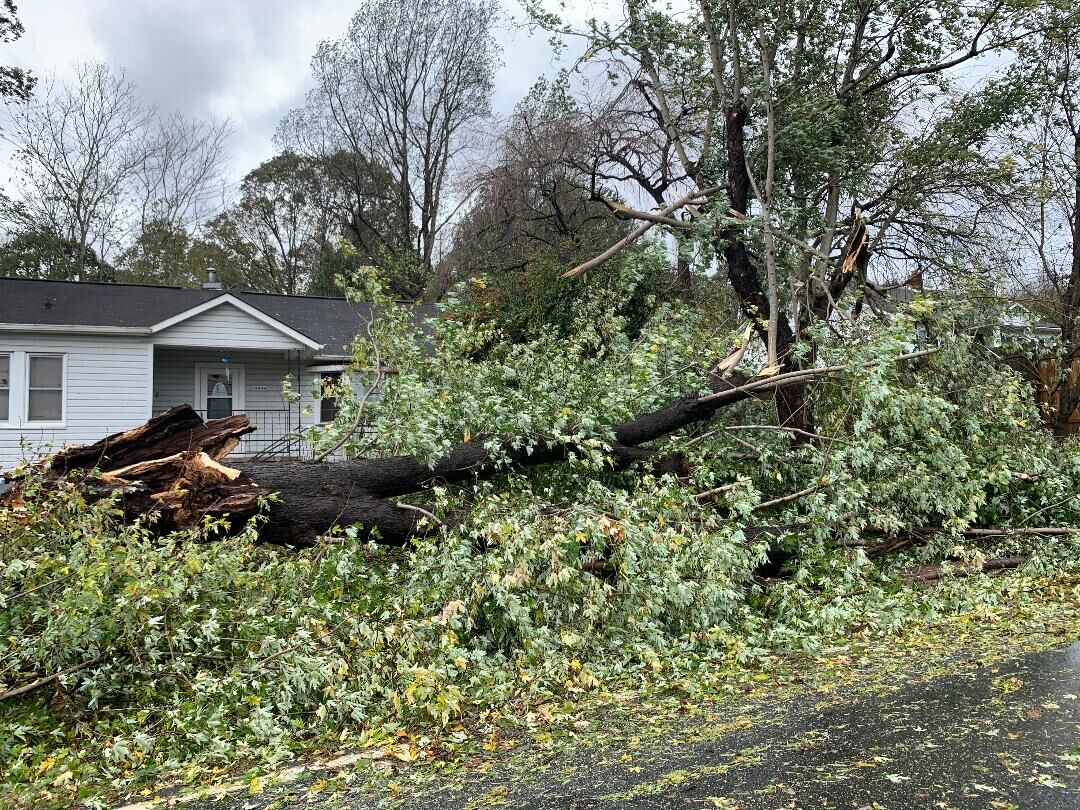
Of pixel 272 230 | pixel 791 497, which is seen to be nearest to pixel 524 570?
pixel 791 497

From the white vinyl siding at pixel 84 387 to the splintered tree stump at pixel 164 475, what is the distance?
9.12 meters

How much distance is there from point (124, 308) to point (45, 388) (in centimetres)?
191

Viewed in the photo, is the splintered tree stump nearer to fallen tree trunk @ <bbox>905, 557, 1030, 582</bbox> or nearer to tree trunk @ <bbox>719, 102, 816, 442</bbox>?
fallen tree trunk @ <bbox>905, 557, 1030, 582</bbox>

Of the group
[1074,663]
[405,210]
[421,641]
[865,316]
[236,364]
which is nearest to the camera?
[1074,663]

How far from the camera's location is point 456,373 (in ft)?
25.0

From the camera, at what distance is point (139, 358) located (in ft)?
47.4

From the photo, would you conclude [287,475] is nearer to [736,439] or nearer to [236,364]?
[736,439]

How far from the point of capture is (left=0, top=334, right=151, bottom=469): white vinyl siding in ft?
44.6

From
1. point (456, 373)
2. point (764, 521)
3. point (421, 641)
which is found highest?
point (456, 373)

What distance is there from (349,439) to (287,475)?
105 centimetres

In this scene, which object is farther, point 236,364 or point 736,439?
point 236,364

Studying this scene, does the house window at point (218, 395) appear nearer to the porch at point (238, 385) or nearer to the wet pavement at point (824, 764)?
the porch at point (238, 385)

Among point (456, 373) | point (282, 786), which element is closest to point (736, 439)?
point (456, 373)

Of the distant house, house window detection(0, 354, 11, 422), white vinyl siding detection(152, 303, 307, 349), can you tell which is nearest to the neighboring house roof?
the distant house
